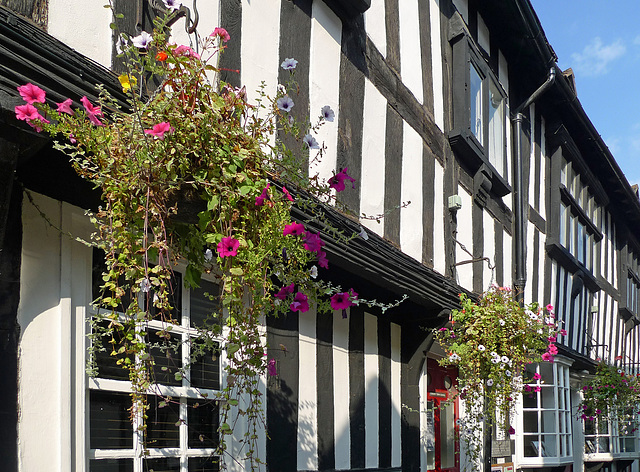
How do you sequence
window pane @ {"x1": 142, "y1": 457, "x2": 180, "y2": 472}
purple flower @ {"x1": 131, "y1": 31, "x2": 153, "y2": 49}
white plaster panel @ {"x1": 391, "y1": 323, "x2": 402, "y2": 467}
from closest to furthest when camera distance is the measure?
purple flower @ {"x1": 131, "y1": 31, "x2": 153, "y2": 49} → window pane @ {"x1": 142, "y1": 457, "x2": 180, "y2": 472} → white plaster panel @ {"x1": 391, "y1": 323, "x2": 402, "y2": 467}

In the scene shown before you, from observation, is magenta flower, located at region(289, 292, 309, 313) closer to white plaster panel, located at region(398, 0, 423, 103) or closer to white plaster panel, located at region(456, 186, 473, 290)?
white plaster panel, located at region(398, 0, 423, 103)

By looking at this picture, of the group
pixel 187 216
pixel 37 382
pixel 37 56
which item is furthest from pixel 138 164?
pixel 37 382

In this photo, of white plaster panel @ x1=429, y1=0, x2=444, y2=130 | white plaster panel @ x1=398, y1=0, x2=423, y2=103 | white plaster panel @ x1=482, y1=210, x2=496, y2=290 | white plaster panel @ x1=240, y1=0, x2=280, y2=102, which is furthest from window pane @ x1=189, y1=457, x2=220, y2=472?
white plaster panel @ x1=482, y1=210, x2=496, y2=290

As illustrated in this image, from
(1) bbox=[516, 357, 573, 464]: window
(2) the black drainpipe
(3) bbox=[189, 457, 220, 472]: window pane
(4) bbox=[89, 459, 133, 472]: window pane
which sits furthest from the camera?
(1) bbox=[516, 357, 573, 464]: window

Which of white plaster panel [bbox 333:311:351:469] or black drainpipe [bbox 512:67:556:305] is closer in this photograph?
white plaster panel [bbox 333:311:351:469]

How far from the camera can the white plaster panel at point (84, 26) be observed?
2.76m

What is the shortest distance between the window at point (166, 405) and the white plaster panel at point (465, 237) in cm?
378

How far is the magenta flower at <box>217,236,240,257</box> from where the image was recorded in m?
2.29

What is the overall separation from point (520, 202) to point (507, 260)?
75 centimetres

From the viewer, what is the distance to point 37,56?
2479 millimetres

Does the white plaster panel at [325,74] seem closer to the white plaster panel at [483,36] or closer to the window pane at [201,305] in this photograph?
the window pane at [201,305]

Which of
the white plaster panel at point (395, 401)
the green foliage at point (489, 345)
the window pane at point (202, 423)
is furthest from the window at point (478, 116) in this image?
the window pane at point (202, 423)

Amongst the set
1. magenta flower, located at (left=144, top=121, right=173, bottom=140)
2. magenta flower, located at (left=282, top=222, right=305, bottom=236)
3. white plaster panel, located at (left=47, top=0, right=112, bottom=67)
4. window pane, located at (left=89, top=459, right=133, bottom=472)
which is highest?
white plaster panel, located at (left=47, top=0, right=112, bottom=67)

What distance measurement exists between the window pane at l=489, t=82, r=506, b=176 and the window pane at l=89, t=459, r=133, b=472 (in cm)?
618
